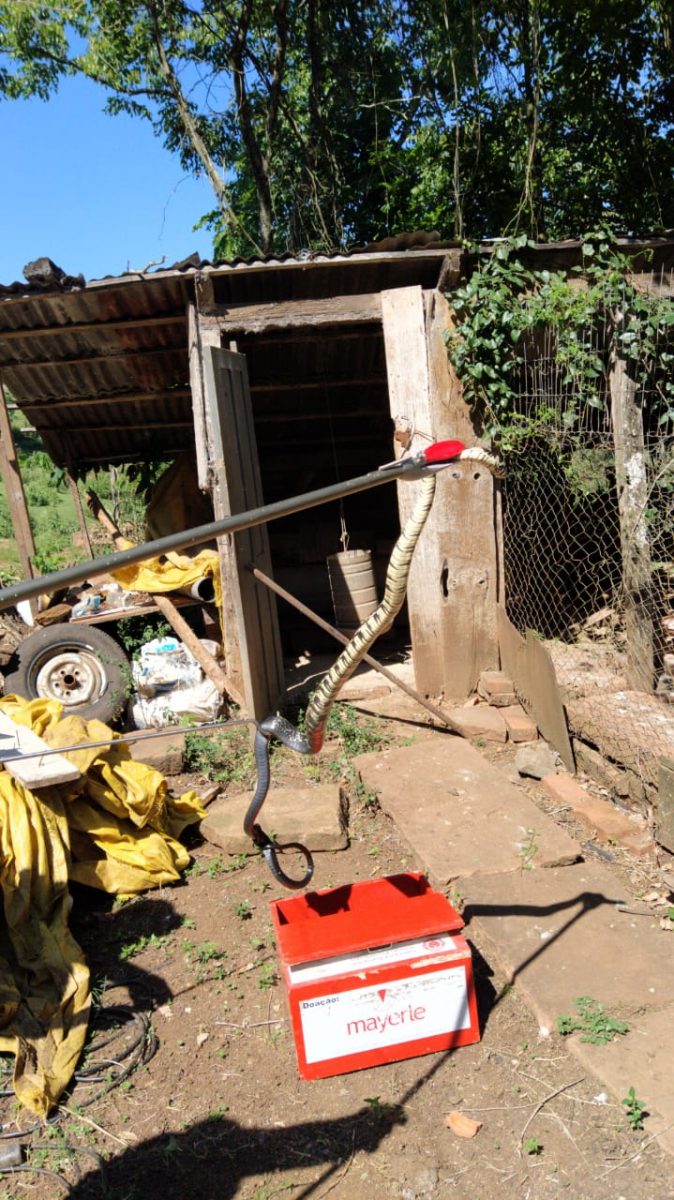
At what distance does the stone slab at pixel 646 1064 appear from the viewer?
251 centimetres

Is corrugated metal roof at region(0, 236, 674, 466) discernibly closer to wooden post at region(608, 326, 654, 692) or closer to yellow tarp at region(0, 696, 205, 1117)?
wooden post at region(608, 326, 654, 692)

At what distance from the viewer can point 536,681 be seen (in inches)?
212

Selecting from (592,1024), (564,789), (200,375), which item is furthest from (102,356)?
(592,1024)

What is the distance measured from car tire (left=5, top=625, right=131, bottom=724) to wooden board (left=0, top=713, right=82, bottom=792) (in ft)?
6.95

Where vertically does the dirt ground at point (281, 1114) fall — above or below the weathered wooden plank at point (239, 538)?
below

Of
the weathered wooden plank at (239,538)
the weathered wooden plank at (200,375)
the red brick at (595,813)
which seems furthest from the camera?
the weathered wooden plank at (200,375)

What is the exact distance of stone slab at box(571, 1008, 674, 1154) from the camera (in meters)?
2.51

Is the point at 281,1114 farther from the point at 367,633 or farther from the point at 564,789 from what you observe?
the point at 564,789

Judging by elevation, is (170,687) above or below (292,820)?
above

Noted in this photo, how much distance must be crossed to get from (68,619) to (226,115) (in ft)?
36.3

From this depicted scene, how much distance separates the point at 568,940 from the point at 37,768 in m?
2.44

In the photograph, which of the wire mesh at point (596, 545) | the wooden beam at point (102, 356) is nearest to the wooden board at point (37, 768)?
the wire mesh at point (596, 545)

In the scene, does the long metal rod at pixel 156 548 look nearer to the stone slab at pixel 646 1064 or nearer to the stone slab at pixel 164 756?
the stone slab at pixel 646 1064

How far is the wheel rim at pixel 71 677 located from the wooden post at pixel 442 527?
2478 millimetres
